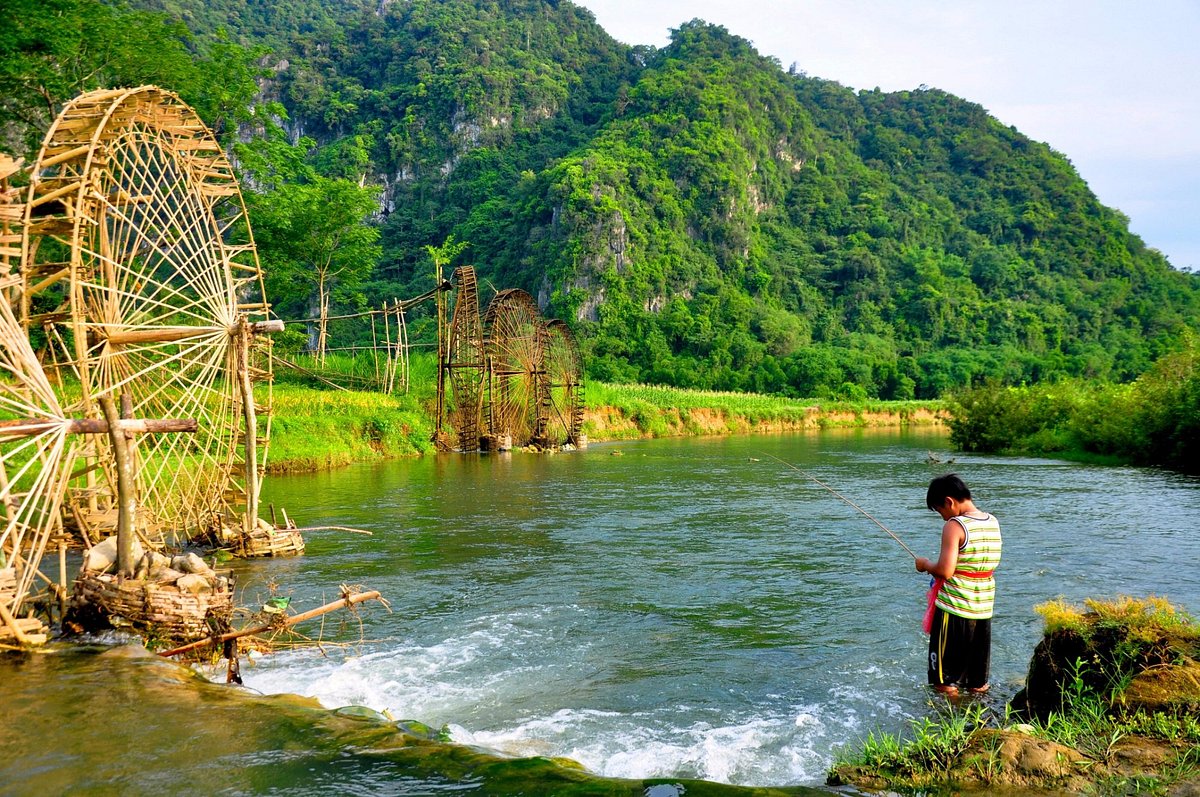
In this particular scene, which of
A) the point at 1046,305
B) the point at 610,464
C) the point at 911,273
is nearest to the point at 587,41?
the point at 911,273

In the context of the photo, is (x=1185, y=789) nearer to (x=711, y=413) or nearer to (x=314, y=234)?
(x=314, y=234)

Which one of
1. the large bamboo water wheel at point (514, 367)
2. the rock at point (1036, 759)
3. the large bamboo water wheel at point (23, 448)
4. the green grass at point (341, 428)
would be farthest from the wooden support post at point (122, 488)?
the large bamboo water wheel at point (514, 367)

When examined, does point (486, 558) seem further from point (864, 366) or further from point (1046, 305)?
point (1046, 305)

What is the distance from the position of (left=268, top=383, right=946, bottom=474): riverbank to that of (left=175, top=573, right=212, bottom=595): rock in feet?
58.7

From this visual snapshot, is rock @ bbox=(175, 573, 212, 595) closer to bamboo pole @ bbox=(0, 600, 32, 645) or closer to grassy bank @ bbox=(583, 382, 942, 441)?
bamboo pole @ bbox=(0, 600, 32, 645)

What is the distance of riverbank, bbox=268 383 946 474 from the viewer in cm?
2886

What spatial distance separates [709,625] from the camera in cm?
1056

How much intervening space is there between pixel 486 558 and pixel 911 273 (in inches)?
4274

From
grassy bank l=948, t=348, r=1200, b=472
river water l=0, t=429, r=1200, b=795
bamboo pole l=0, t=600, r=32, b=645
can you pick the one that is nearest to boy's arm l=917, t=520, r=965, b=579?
river water l=0, t=429, r=1200, b=795

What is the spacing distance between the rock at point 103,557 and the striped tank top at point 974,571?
26.7ft

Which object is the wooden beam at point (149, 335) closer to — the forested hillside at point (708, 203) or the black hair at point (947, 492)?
the black hair at point (947, 492)

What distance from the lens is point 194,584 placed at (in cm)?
889

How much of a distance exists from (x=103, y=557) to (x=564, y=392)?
116 feet

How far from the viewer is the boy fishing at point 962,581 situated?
6.57m
